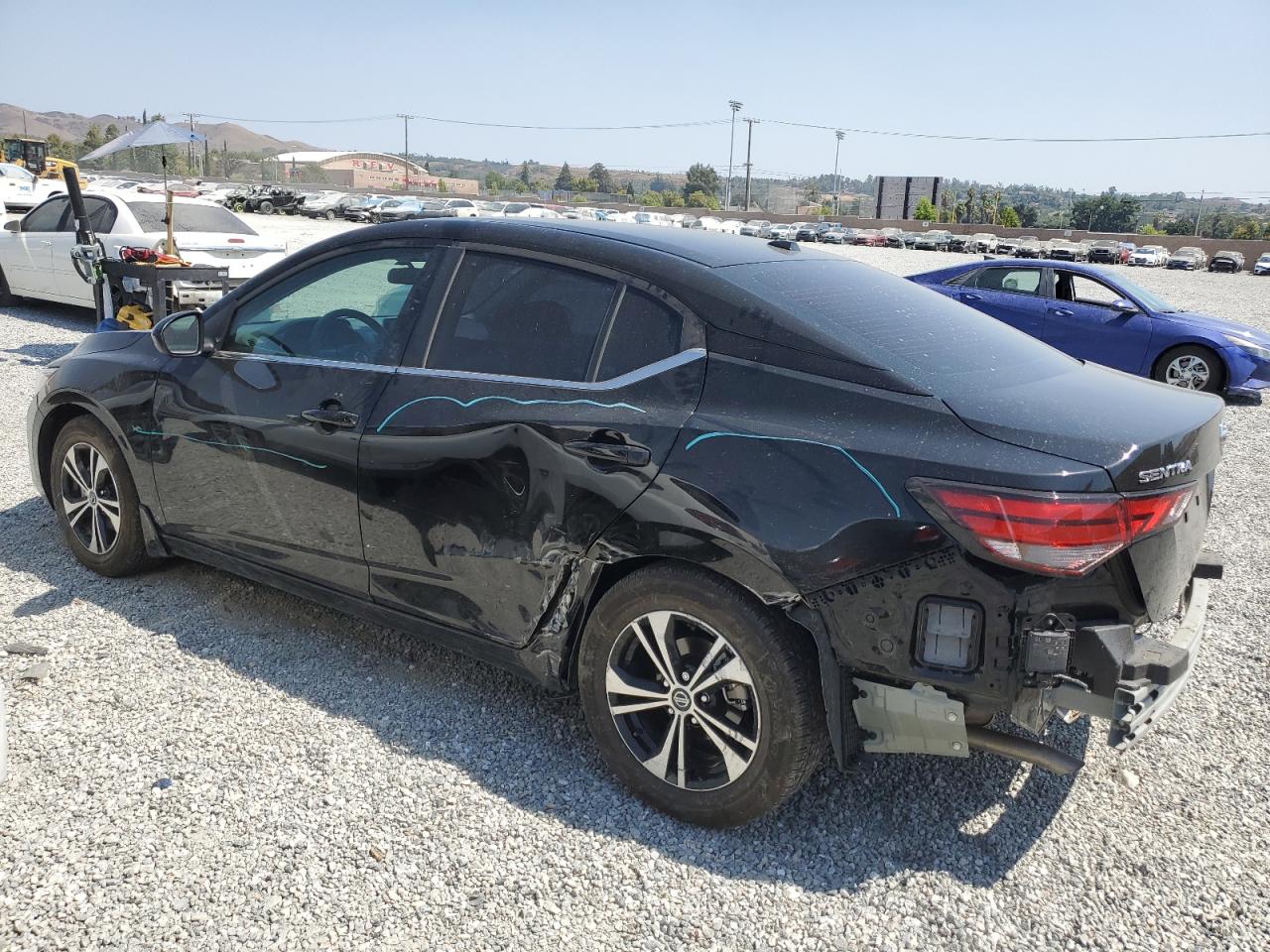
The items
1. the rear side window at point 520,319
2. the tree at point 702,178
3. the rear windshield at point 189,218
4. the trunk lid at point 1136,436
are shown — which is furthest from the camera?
the tree at point 702,178

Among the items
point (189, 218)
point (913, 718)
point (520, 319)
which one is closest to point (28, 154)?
point (189, 218)

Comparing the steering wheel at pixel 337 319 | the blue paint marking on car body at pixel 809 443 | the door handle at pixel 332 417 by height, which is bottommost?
the door handle at pixel 332 417

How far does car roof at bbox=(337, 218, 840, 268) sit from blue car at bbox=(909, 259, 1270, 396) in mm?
8507

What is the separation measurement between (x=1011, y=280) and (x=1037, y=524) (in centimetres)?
1031

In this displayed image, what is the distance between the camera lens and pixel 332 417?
3.51 metres

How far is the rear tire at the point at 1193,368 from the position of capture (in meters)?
10.9

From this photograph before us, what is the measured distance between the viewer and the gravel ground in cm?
255

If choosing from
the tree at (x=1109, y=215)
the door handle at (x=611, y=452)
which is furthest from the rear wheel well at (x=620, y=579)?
the tree at (x=1109, y=215)

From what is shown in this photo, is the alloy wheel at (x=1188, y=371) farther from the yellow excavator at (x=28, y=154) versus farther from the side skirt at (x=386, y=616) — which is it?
the yellow excavator at (x=28, y=154)

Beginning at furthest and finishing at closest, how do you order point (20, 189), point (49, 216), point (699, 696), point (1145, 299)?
point (20, 189), point (49, 216), point (1145, 299), point (699, 696)

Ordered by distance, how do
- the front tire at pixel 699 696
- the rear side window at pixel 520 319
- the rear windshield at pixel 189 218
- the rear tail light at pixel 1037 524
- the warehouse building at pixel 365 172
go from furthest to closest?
the warehouse building at pixel 365 172
the rear windshield at pixel 189 218
the rear side window at pixel 520 319
the front tire at pixel 699 696
the rear tail light at pixel 1037 524

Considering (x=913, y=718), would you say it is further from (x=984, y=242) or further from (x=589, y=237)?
(x=984, y=242)

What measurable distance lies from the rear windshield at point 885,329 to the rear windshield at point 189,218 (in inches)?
396

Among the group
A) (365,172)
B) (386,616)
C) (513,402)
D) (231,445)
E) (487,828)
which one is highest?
(365,172)
